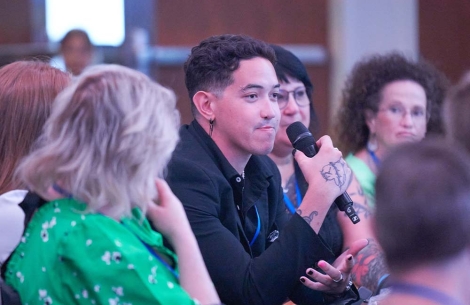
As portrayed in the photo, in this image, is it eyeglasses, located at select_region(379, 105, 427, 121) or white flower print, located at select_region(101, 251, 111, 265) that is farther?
eyeglasses, located at select_region(379, 105, 427, 121)

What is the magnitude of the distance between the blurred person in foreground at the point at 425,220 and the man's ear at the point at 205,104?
1.13 meters

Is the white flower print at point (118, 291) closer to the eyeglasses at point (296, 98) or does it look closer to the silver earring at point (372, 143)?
the eyeglasses at point (296, 98)

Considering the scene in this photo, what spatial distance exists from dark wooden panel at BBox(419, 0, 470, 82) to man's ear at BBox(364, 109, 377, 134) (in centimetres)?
305

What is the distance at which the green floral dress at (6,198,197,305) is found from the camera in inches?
55.7

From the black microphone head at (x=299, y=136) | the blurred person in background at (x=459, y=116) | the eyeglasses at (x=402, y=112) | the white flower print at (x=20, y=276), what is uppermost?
the blurred person in background at (x=459, y=116)

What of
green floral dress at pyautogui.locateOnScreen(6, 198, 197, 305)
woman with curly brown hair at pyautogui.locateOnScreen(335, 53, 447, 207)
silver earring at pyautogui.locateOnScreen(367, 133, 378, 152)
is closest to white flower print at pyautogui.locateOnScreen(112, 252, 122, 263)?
green floral dress at pyautogui.locateOnScreen(6, 198, 197, 305)

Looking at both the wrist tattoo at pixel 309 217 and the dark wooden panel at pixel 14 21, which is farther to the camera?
the dark wooden panel at pixel 14 21

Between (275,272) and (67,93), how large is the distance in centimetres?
77

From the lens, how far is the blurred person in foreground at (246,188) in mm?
1986

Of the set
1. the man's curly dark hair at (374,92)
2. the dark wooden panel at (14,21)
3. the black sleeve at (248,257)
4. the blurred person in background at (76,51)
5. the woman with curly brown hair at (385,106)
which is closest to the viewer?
the black sleeve at (248,257)

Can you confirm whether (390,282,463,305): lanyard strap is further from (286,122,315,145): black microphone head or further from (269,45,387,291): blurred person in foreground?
(269,45,387,291): blurred person in foreground

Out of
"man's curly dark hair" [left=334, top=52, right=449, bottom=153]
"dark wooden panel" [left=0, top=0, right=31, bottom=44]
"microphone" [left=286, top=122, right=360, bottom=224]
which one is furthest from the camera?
"dark wooden panel" [left=0, top=0, right=31, bottom=44]

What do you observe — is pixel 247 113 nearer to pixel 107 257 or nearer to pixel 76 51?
pixel 107 257

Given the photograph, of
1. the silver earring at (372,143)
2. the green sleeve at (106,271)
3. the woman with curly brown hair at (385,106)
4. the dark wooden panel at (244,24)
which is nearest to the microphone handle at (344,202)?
the green sleeve at (106,271)
